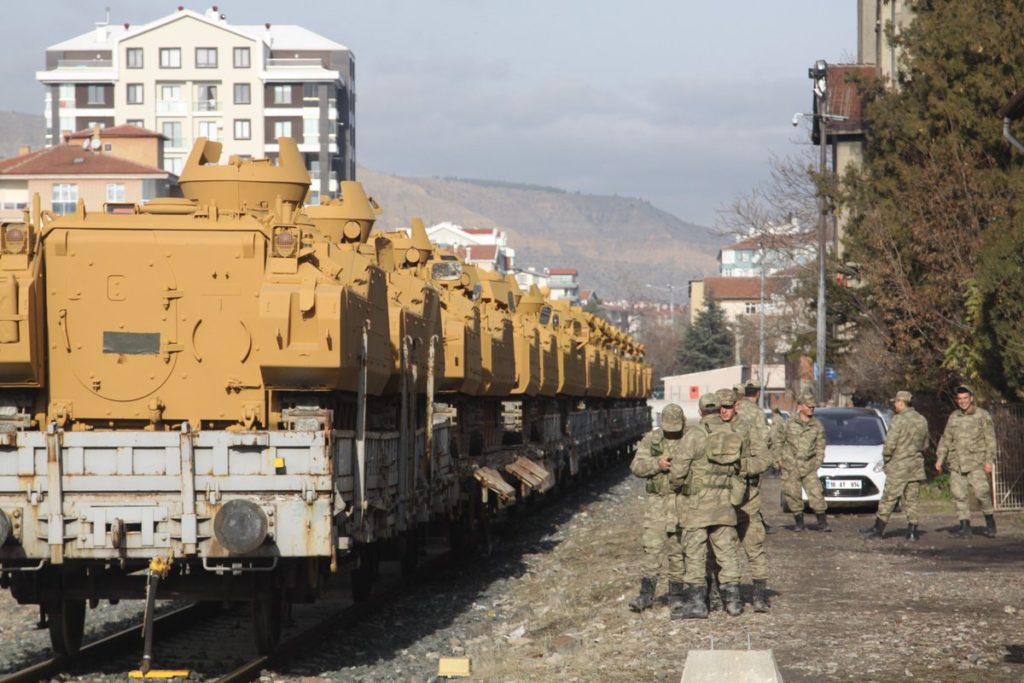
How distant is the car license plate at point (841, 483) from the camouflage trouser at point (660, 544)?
421 inches

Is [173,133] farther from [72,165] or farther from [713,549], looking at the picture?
[713,549]

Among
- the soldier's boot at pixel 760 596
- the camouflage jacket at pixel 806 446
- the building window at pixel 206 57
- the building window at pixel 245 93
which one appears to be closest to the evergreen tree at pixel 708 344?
the building window at pixel 245 93

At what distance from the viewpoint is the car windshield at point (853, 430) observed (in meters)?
25.9

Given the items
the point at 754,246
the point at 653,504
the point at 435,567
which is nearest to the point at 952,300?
the point at 435,567

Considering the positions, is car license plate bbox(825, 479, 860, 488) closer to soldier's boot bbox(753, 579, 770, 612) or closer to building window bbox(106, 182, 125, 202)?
soldier's boot bbox(753, 579, 770, 612)

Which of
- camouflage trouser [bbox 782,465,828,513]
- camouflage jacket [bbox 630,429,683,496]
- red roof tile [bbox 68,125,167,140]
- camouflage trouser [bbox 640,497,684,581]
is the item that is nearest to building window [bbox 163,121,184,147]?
red roof tile [bbox 68,125,167,140]

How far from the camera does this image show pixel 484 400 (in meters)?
22.1

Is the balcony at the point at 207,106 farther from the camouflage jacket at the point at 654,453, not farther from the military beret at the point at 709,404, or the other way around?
the camouflage jacket at the point at 654,453

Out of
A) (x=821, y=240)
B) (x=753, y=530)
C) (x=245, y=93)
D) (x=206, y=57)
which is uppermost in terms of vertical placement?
(x=206, y=57)

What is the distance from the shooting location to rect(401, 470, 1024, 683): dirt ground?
11.7 meters

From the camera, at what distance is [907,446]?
68.0 feet

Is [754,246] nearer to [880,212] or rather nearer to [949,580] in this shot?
[880,212]

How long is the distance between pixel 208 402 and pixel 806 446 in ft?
35.8

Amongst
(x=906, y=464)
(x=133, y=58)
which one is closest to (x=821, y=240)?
(x=906, y=464)
